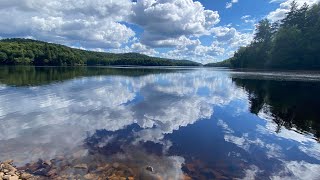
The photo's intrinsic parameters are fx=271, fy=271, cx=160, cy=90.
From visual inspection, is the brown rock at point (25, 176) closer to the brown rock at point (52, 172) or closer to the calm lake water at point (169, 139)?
the calm lake water at point (169, 139)

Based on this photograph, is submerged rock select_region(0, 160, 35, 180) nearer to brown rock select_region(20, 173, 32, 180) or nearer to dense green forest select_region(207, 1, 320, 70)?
brown rock select_region(20, 173, 32, 180)

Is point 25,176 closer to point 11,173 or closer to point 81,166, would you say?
point 11,173

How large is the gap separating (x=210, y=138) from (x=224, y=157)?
3711mm

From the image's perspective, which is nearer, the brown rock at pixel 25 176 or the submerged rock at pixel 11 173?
the submerged rock at pixel 11 173

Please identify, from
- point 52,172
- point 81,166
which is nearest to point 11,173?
point 52,172

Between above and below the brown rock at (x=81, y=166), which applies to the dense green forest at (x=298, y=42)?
above

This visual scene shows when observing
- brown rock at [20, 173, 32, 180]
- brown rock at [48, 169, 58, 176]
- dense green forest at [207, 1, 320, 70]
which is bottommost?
brown rock at [48, 169, 58, 176]

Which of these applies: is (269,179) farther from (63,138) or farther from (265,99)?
(265,99)

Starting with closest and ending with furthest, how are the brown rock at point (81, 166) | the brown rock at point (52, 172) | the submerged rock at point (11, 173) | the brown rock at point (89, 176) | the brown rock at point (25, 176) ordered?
the submerged rock at point (11, 173) < the brown rock at point (25, 176) < the brown rock at point (89, 176) < the brown rock at point (52, 172) < the brown rock at point (81, 166)

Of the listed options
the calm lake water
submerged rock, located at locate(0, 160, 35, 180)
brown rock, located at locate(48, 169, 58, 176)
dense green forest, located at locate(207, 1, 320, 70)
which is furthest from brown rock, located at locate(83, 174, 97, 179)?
dense green forest, located at locate(207, 1, 320, 70)

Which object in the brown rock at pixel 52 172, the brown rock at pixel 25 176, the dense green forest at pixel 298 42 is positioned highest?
the dense green forest at pixel 298 42

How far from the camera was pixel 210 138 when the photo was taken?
62.0 ft

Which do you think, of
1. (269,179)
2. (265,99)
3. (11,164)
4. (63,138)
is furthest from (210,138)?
(265,99)

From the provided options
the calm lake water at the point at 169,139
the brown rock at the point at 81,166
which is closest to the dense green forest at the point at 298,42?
the calm lake water at the point at 169,139
